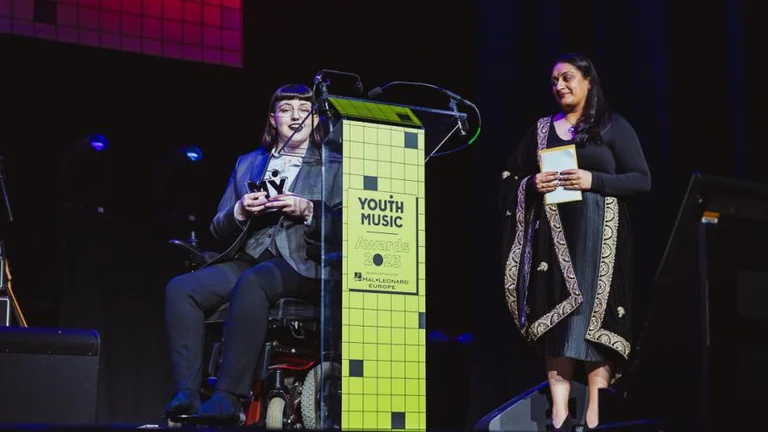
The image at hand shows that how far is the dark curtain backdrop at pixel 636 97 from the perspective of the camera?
4305 mm

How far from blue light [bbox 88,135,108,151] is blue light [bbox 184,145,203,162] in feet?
1.14

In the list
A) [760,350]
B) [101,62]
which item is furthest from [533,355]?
[760,350]


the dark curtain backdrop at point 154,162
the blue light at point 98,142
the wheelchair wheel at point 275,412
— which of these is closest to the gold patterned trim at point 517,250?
the wheelchair wheel at point 275,412

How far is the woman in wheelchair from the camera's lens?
291 cm

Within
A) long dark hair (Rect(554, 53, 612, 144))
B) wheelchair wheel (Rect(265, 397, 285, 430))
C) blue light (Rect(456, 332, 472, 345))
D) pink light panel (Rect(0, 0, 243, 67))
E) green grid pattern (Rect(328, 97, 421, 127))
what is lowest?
wheelchair wheel (Rect(265, 397, 285, 430))

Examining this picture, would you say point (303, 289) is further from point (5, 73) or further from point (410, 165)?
point (5, 73)

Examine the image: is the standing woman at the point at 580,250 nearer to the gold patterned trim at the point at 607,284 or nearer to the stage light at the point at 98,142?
the gold patterned trim at the point at 607,284

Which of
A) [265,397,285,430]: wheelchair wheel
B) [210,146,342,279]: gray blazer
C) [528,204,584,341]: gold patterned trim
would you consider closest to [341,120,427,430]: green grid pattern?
[210,146,342,279]: gray blazer

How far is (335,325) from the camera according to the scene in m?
2.49

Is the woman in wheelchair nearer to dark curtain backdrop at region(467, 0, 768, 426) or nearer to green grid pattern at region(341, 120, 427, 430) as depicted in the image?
green grid pattern at region(341, 120, 427, 430)

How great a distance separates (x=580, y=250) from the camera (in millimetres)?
3295

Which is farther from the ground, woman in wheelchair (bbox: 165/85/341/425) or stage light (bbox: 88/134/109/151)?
stage light (bbox: 88/134/109/151)

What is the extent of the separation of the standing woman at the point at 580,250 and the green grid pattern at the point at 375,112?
2.80 ft

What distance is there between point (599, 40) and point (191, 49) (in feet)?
6.44
